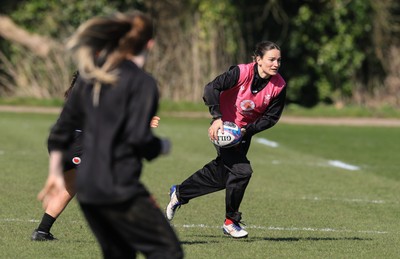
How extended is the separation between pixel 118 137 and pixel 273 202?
22.0 feet

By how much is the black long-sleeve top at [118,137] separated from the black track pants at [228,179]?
12.6ft

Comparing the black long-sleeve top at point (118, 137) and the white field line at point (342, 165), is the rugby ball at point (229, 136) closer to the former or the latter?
the black long-sleeve top at point (118, 137)

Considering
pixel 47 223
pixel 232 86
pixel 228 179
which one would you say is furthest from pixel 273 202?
pixel 47 223

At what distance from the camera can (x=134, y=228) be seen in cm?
504

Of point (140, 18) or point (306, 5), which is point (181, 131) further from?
point (140, 18)

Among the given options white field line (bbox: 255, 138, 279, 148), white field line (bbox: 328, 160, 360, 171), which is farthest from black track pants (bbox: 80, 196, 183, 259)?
white field line (bbox: 255, 138, 279, 148)

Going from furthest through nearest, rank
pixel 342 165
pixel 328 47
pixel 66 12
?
1. pixel 66 12
2. pixel 328 47
3. pixel 342 165

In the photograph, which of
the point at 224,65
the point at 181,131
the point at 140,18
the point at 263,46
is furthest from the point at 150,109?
the point at 224,65

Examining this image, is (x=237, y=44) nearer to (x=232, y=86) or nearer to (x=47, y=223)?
(x=232, y=86)

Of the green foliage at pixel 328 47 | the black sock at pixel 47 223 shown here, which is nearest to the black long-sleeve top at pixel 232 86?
the black sock at pixel 47 223

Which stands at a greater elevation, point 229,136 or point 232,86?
point 232,86

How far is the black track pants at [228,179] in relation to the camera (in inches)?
352

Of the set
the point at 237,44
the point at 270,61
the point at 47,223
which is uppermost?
the point at 270,61

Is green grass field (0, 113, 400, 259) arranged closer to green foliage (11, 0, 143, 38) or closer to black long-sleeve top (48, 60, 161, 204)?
black long-sleeve top (48, 60, 161, 204)
